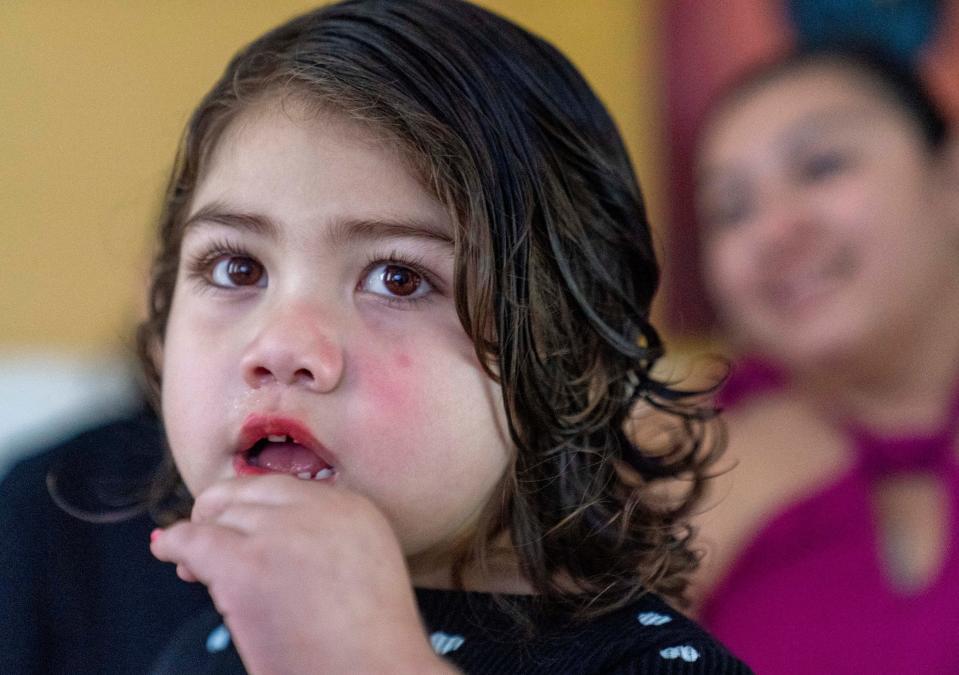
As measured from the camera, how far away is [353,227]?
24.1 inches

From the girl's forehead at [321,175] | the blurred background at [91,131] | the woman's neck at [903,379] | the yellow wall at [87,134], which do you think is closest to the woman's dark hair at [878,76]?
the blurred background at [91,131]

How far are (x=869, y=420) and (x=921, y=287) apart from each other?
0.18 meters

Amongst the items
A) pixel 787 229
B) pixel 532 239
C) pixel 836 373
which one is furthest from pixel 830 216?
pixel 532 239

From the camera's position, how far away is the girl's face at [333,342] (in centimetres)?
59

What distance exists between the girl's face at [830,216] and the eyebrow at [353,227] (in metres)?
0.80

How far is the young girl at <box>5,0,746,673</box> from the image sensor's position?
0.55m

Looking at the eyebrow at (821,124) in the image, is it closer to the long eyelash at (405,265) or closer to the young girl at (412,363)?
the young girl at (412,363)

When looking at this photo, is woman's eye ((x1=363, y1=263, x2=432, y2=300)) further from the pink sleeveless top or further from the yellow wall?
the yellow wall

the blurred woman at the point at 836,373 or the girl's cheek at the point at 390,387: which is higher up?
the girl's cheek at the point at 390,387

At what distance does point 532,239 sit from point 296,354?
0.62ft

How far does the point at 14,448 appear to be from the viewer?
Answer: 136 centimetres

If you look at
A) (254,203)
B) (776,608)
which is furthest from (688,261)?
(254,203)

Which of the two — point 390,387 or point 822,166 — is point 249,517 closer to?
point 390,387

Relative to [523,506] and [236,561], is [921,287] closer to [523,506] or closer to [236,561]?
[523,506]
